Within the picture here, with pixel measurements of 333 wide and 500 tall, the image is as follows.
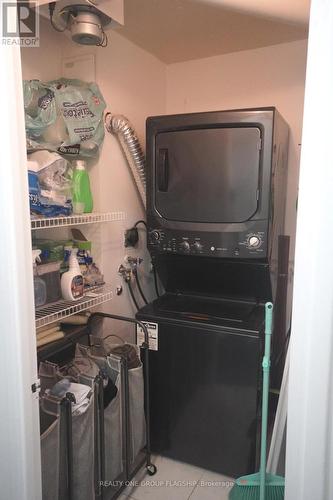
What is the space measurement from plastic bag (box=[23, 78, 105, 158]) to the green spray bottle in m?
0.10

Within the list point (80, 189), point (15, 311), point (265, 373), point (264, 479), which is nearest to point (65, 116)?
point (80, 189)

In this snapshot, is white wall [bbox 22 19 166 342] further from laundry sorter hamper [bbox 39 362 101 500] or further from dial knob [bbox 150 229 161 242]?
laundry sorter hamper [bbox 39 362 101 500]

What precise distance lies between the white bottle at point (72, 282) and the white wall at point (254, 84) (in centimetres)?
152

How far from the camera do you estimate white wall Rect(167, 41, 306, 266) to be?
2.38 metres

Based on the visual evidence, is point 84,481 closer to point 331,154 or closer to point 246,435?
point 246,435

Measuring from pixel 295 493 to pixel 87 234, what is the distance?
1587mm

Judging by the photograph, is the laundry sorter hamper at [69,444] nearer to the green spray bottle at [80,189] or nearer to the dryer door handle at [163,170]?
the green spray bottle at [80,189]

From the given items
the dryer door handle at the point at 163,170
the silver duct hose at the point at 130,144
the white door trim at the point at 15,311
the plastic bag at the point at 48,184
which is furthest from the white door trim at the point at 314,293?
the silver duct hose at the point at 130,144

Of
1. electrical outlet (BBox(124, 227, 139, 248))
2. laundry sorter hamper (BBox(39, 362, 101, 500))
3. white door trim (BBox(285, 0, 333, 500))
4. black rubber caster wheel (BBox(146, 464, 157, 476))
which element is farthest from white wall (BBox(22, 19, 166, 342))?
white door trim (BBox(285, 0, 333, 500))

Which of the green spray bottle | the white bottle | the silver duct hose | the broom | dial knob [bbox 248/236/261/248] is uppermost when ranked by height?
the silver duct hose

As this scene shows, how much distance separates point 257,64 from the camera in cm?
247

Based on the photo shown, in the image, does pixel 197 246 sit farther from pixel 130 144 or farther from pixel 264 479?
pixel 264 479

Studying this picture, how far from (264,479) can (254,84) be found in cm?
236

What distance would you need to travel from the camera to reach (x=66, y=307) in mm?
1663
